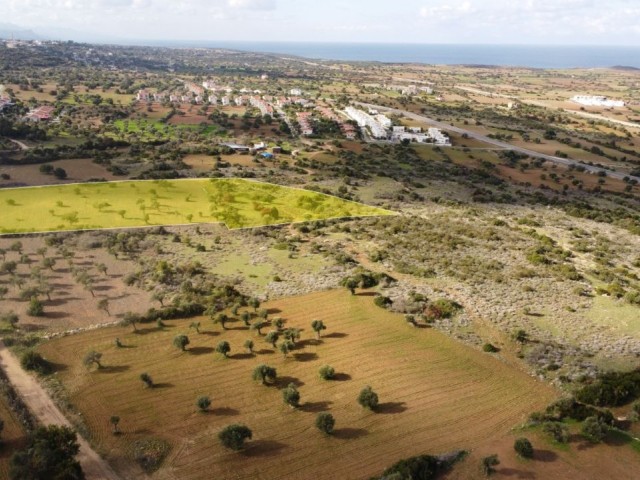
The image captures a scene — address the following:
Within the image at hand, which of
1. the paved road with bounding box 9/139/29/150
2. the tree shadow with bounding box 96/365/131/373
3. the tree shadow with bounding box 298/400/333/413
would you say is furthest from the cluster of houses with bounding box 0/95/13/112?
the tree shadow with bounding box 298/400/333/413

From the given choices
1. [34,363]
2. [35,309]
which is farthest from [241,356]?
[35,309]

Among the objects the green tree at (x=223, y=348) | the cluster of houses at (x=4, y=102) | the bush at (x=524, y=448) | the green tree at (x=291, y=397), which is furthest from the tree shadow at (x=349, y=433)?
the cluster of houses at (x=4, y=102)

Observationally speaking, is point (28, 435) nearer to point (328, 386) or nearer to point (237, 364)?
point (237, 364)

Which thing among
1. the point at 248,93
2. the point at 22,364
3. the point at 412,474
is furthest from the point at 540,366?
the point at 248,93

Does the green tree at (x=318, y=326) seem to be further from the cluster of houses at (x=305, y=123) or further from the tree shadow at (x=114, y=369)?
the cluster of houses at (x=305, y=123)

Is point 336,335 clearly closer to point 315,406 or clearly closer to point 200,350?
point 315,406

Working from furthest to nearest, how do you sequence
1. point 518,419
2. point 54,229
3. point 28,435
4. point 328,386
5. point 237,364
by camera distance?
point 54,229
point 237,364
point 328,386
point 518,419
point 28,435
